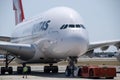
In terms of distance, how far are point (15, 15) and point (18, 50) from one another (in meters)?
19.0

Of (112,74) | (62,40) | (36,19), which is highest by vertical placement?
(36,19)

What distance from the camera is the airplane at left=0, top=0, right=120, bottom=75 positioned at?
3033 centimetres

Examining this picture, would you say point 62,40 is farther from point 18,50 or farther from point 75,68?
point 18,50

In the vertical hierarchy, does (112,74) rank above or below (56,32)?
below

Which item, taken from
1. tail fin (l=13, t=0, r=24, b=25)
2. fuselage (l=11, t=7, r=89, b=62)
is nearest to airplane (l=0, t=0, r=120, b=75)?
fuselage (l=11, t=7, r=89, b=62)

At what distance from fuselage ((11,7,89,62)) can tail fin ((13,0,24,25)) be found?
13986 millimetres

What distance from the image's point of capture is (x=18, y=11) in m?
53.7

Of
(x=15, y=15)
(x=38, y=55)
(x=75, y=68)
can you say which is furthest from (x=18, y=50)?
(x=15, y=15)

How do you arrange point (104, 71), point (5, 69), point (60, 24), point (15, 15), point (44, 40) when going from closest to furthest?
point (104, 71) → point (60, 24) → point (44, 40) → point (5, 69) → point (15, 15)

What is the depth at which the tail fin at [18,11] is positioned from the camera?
5219cm

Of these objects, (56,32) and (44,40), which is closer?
(56,32)

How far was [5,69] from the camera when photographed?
122ft

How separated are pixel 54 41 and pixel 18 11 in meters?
22.8

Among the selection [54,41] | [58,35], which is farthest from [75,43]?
[54,41]
